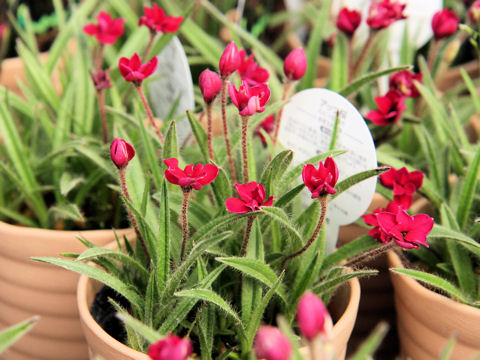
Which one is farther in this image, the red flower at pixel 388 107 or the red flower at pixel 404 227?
the red flower at pixel 388 107

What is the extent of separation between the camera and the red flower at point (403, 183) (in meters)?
0.60

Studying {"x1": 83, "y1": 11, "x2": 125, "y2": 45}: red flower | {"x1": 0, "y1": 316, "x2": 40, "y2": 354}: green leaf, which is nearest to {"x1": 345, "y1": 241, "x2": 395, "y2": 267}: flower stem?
{"x1": 0, "y1": 316, "x2": 40, "y2": 354}: green leaf

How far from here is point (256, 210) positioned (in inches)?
19.5

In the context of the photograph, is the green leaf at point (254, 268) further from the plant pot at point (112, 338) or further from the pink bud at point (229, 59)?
the pink bud at point (229, 59)

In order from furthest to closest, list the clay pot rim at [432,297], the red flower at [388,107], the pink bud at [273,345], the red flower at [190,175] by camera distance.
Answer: the red flower at [388,107]
the clay pot rim at [432,297]
the red flower at [190,175]
the pink bud at [273,345]

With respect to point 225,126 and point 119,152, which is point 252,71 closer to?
point 225,126

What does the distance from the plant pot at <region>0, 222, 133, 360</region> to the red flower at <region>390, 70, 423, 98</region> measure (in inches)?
15.3

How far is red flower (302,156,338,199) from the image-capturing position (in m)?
0.47

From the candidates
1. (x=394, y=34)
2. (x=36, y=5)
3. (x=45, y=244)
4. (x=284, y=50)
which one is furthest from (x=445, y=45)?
(x=36, y=5)

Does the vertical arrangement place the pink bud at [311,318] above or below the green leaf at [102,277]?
above

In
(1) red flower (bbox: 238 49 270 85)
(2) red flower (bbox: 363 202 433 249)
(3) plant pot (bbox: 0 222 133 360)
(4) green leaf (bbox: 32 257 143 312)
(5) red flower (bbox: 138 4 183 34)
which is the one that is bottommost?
(3) plant pot (bbox: 0 222 133 360)

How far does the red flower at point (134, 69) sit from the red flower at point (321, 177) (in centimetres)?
22

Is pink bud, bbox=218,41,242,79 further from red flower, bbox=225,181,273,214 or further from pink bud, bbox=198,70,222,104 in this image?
red flower, bbox=225,181,273,214

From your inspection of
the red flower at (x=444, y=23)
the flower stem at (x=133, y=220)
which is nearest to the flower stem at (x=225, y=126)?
the flower stem at (x=133, y=220)
